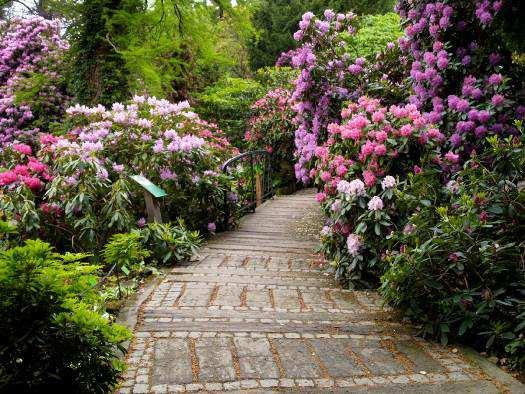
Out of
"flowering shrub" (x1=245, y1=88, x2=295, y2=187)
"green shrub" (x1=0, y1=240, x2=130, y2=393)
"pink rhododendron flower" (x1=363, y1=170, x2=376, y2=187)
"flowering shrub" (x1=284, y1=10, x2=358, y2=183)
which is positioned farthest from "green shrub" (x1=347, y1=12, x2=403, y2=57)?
"green shrub" (x1=0, y1=240, x2=130, y2=393)

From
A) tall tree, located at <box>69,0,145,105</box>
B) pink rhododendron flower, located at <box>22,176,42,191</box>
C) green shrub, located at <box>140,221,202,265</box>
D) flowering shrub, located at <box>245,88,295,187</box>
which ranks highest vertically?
tall tree, located at <box>69,0,145,105</box>

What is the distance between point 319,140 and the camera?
736cm

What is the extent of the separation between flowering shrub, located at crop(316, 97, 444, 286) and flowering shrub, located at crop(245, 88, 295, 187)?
7.25 metres

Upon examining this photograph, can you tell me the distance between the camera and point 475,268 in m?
3.15

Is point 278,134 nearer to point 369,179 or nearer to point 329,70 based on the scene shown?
point 329,70

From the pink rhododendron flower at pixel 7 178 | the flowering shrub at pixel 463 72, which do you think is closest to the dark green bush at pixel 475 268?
the flowering shrub at pixel 463 72

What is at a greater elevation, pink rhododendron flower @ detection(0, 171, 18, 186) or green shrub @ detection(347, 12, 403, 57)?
green shrub @ detection(347, 12, 403, 57)

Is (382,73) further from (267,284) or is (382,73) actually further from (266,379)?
(266,379)

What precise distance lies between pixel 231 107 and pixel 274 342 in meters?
12.8

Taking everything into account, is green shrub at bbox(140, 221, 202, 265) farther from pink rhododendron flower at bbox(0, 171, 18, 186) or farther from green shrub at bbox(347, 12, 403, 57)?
green shrub at bbox(347, 12, 403, 57)

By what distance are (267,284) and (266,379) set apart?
5.72 feet

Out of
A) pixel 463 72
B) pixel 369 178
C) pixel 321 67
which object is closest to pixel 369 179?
pixel 369 178

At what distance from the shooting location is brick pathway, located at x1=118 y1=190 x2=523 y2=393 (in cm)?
253

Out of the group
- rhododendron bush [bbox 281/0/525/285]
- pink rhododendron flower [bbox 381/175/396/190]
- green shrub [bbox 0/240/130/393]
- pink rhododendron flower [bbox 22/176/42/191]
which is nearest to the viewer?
green shrub [bbox 0/240/130/393]
